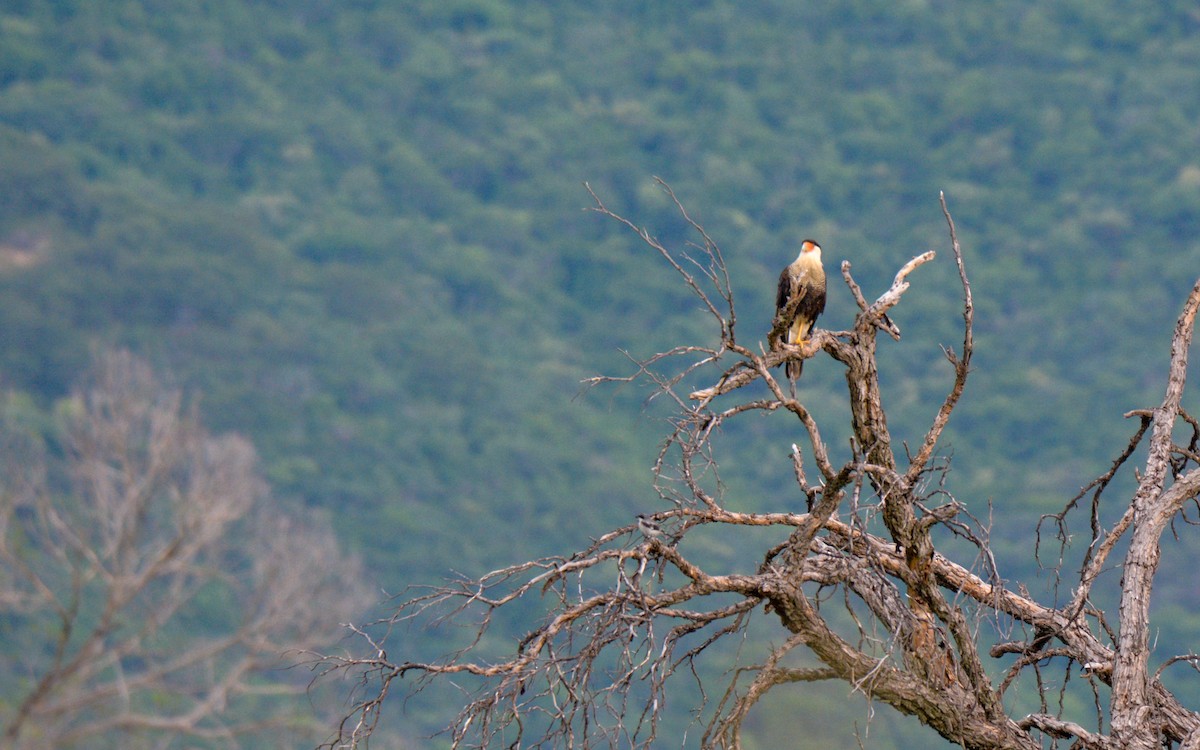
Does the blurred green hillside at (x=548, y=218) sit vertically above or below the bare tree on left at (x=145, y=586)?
above

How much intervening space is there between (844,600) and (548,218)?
5489 cm

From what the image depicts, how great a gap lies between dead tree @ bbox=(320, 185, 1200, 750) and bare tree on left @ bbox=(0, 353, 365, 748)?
1106cm

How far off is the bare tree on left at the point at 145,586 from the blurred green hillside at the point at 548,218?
8.12 m

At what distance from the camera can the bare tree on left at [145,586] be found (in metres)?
22.4

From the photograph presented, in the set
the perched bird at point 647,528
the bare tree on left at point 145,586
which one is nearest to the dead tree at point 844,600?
the perched bird at point 647,528

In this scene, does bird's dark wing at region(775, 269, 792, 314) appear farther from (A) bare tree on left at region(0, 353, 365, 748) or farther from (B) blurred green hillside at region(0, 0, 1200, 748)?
(B) blurred green hillside at region(0, 0, 1200, 748)

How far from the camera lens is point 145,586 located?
27.7m

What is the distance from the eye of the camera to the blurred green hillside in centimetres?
4697

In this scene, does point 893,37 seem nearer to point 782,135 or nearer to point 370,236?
point 782,135

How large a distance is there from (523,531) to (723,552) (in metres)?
7.59

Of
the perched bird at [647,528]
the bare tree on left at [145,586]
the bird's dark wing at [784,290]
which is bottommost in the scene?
the bare tree on left at [145,586]

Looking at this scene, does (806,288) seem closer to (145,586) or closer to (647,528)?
(647,528)

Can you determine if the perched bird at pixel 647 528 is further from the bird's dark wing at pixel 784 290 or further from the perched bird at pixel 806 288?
the bird's dark wing at pixel 784 290

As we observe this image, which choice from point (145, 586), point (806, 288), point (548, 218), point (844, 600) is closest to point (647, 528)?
point (844, 600)
